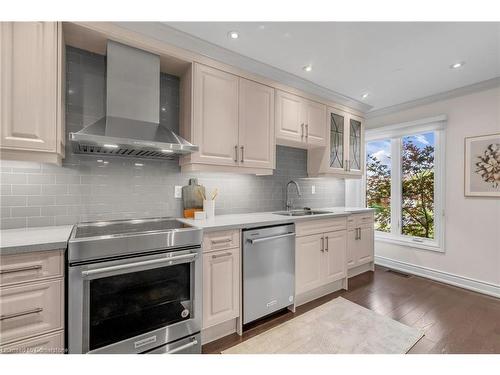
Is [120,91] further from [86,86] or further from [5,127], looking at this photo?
[5,127]

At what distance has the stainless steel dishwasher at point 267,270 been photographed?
6.86 ft

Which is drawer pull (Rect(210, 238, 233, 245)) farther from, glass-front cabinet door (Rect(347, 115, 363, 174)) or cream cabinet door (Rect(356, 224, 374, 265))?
glass-front cabinet door (Rect(347, 115, 363, 174))

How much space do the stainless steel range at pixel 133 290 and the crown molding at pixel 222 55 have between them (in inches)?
62.0

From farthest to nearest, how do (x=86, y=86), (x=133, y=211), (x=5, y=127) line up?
(x=133, y=211) < (x=86, y=86) < (x=5, y=127)

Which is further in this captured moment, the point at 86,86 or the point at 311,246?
the point at 311,246

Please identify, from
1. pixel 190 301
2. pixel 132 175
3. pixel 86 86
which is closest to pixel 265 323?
pixel 190 301

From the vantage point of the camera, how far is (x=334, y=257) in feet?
9.33

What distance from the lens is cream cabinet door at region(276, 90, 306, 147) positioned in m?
2.73

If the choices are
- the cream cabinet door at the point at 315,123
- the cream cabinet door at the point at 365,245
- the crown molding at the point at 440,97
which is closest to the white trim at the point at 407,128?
the crown molding at the point at 440,97

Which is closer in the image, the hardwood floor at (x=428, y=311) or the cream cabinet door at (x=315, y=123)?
the hardwood floor at (x=428, y=311)

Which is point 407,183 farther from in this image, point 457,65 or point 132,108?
point 132,108

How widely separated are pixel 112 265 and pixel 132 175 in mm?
931

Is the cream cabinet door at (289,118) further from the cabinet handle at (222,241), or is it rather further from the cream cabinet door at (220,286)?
the cream cabinet door at (220,286)

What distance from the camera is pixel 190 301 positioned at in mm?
1785
